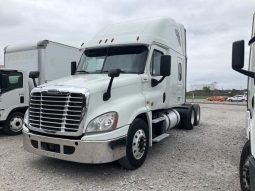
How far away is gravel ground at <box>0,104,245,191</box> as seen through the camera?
4.94 m

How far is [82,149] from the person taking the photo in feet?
16.3

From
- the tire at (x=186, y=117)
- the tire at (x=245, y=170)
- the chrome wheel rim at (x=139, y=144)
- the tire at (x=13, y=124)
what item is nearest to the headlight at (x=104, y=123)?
the chrome wheel rim at (x=139, y=144)

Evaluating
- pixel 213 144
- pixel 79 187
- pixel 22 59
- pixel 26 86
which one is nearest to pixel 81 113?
pixel 79 187

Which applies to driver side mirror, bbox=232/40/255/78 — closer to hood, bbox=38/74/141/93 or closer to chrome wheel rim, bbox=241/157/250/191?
chrome wheel rim, bbox=241/157/250/191

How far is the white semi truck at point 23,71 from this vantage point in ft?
30.0

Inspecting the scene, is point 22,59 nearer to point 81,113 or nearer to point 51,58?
point 51,58

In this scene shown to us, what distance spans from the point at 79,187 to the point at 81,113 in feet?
4.17

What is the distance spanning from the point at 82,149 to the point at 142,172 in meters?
1.38

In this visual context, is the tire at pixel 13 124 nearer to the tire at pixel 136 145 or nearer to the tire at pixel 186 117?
the tire at pixel 136 145

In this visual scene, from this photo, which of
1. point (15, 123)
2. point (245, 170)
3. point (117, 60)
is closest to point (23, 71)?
point (15, 123)

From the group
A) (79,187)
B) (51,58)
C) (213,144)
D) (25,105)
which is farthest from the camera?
(51,58)

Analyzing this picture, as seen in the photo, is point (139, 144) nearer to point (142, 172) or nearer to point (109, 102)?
point (142, 172)

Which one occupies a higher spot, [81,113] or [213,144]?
[81,113]

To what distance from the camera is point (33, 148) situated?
220 inches
